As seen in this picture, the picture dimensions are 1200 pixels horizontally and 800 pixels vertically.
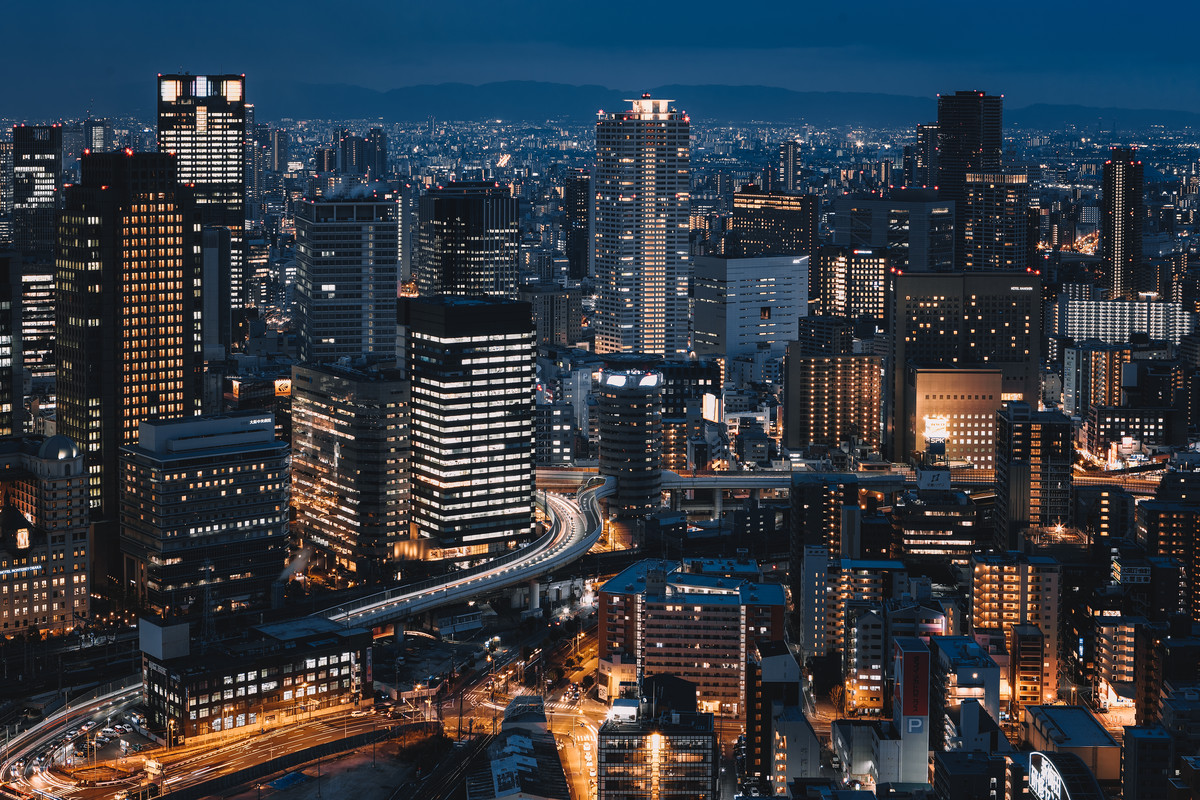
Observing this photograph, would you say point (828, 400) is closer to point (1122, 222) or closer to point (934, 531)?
point (934, 531)

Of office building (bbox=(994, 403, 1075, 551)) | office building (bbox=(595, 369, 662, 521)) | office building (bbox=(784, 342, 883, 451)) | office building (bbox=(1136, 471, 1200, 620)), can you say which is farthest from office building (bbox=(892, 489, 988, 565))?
office building (bbox=(784, 342, 883, 451))

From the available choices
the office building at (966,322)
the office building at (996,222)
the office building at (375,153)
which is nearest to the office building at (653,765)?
the office building at (966,322)

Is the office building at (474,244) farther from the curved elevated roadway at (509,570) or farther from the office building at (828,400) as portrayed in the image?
the curved elevated roadway at (509,570)

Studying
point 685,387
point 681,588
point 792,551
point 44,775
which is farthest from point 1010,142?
point 44,775

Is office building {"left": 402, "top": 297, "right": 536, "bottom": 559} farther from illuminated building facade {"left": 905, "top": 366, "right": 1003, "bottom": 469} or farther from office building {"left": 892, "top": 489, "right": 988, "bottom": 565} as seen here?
illuminated building facade {"left": 905, "top": 366, "right": 1003, "bottom": 469}

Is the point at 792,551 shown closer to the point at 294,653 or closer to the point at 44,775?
the point at 294,653

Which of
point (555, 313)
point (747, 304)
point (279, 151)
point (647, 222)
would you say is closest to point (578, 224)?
point (555, 313)
